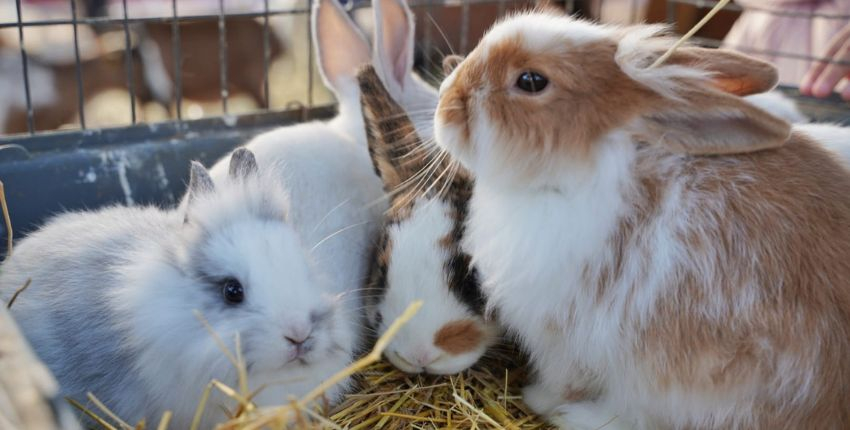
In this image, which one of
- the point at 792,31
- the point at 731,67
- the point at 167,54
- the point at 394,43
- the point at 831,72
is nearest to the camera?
the point at 731,67

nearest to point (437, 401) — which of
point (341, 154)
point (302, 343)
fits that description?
point (302, 343)

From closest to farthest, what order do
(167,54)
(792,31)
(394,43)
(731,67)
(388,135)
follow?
(731,67), (388,135), (394,43), (792,31), (167,54)

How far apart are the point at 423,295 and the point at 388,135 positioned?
42 centimetres

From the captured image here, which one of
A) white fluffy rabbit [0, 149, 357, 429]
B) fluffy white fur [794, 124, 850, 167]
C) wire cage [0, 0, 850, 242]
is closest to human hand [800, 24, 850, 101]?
wire cage [0, 0, 850, 242]

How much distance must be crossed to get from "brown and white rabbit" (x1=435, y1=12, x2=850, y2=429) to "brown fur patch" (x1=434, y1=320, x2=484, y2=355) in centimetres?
24

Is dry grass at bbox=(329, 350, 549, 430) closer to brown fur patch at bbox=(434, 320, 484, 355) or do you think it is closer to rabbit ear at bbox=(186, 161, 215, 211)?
brown fur patch at bbox=(434, 320, 484, 355)

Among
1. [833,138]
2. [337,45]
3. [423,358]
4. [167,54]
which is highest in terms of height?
[337,45]

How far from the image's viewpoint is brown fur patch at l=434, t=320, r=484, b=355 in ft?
5.80

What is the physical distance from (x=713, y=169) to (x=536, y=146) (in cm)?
32

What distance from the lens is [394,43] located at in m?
2.47

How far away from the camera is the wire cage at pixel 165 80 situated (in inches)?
91.7

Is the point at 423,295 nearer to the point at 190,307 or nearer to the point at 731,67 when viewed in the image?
the point at 190,307

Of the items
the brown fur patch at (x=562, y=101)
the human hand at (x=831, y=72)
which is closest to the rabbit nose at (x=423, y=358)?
the brown fur patch at (x=562, y=101)

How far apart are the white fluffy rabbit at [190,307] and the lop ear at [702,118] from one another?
687 mm
